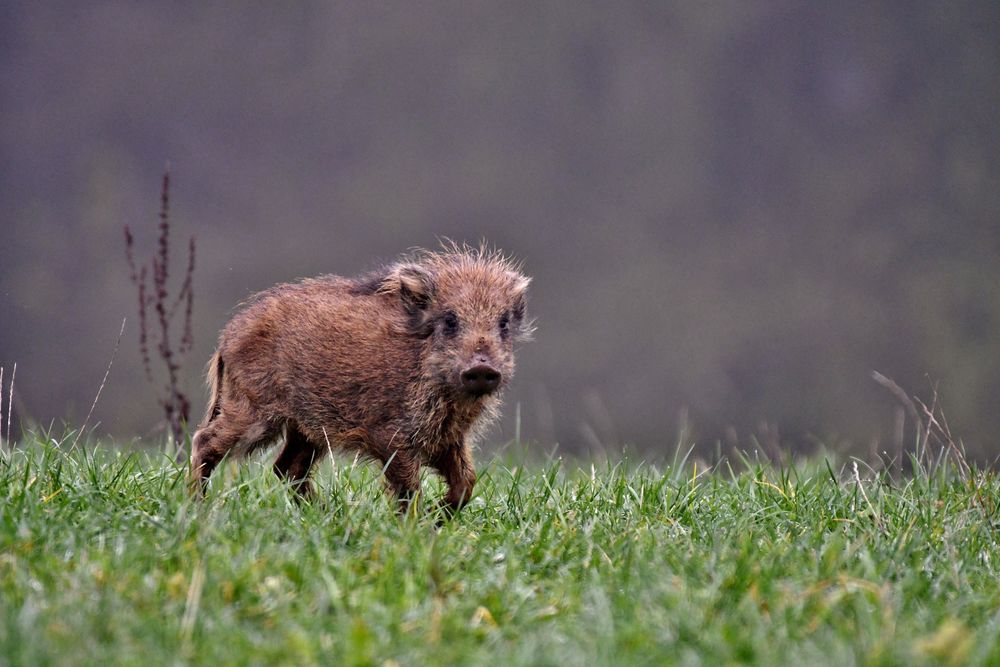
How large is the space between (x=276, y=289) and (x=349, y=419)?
1.11 meters

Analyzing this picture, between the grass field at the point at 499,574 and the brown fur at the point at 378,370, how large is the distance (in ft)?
1.11

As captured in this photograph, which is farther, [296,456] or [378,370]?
[296,456]

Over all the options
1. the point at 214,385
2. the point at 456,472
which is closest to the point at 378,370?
the point at 456,472

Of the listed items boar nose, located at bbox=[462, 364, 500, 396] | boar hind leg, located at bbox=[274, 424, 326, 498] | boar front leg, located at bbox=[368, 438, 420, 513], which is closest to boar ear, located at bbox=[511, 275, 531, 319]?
boar nose, located at bbox=[462, 364, 500, 396]

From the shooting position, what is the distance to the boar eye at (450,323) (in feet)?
19.8

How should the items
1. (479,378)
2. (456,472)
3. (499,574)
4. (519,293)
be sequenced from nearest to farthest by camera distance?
(499,574) < (479,378) < (456,472) < (519,293)

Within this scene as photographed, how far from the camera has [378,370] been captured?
6.04 m

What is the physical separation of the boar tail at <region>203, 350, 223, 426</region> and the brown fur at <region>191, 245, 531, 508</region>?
0.04 meters

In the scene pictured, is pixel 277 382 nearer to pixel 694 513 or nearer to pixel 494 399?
pixel 494 399

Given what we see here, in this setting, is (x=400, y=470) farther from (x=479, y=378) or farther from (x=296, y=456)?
(x=296, y=456)

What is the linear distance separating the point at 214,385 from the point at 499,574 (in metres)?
2.89

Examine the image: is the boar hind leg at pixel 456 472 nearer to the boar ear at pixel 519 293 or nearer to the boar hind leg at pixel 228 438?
the boar ear at pixel 519 293

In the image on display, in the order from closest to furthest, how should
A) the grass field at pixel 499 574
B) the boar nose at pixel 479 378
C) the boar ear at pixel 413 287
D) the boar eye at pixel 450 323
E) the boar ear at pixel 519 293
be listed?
the grass field at pixel 499 574 < the boar nose at pixel 479 378 < the boar eye at pixel 450 323 < the boar ear at pixel 413 287 < the boar ear at pixel 519 293

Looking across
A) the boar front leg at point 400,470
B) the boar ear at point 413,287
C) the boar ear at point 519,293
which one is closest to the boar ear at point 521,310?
the boar ear at point 519,293
